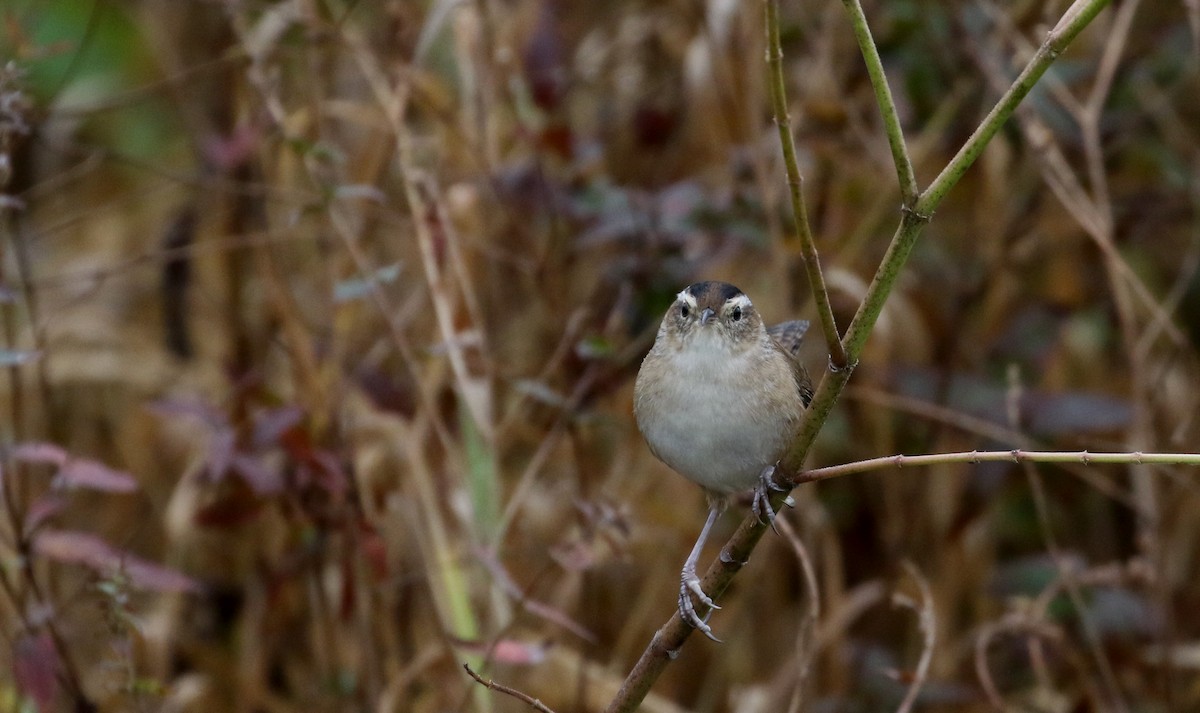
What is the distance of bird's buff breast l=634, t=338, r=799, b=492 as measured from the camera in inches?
108

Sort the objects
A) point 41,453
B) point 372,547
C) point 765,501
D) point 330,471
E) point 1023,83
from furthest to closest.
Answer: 1. point 372,547
2. point 330,471
3. point 41,453
4. point 765,501
5. point 1023,83

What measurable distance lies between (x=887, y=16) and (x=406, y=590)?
257 centimetres

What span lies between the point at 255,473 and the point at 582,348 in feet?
2.88

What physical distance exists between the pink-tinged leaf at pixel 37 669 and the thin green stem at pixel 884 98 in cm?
207

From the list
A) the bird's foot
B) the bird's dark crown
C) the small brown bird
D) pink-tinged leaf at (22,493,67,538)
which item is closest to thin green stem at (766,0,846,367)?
the bird's foot

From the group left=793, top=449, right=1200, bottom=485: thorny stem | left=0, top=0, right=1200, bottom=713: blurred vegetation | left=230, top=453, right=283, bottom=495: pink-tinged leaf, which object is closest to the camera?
left=793, top=449, right=1200, bottom=485: thorny stem

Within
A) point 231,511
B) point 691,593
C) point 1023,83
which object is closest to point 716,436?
point 691,593

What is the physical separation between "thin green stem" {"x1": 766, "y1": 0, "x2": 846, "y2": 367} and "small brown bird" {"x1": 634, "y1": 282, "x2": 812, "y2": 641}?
950mm

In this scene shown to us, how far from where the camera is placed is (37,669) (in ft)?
9.04

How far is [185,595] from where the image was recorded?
15.7 ft

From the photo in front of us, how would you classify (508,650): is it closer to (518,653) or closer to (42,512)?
(518,653)

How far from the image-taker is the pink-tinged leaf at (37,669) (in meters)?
2.73

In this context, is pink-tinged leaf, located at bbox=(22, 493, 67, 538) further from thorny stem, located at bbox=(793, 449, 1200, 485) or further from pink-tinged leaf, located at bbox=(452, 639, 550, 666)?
thorny stem, located at bbox=(793, 449, 1200, 485)

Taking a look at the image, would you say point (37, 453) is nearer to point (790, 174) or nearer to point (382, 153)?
point (790, 174)
